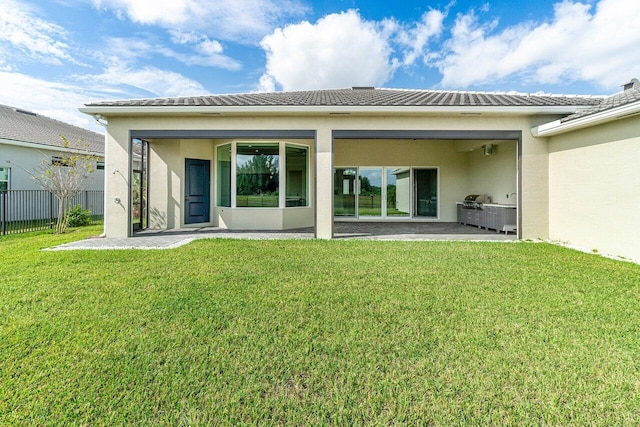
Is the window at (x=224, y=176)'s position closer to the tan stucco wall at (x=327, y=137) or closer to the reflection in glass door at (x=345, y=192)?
the tan stucco wall at (x=327, y=137)

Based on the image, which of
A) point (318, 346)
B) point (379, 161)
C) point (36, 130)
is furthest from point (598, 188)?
point (36, 130)

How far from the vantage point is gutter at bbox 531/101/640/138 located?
22.2ft

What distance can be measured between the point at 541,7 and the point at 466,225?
28.1 ft

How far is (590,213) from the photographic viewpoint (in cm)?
822

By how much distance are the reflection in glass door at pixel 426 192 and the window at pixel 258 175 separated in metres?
7.51

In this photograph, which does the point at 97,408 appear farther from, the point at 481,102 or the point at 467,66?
the point at 467,66

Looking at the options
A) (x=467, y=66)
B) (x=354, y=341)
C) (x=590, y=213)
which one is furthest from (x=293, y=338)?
(x=467, y=66)

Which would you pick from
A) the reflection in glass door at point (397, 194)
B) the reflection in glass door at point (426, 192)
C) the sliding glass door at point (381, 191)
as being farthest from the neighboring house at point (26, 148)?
the reflection in glass door at point (426, 192)

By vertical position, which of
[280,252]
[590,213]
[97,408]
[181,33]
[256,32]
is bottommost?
[97,408]

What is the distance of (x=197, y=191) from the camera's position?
503 inches

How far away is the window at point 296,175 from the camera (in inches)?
483

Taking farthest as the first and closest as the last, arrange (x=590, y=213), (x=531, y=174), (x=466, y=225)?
(x=466, y=225) < (x=531, y=174) < (x=590, y=213)

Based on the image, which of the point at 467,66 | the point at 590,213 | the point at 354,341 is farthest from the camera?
the point at 467,66

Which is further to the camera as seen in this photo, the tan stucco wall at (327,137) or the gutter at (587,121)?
the tan stucco wall at (327,137)
